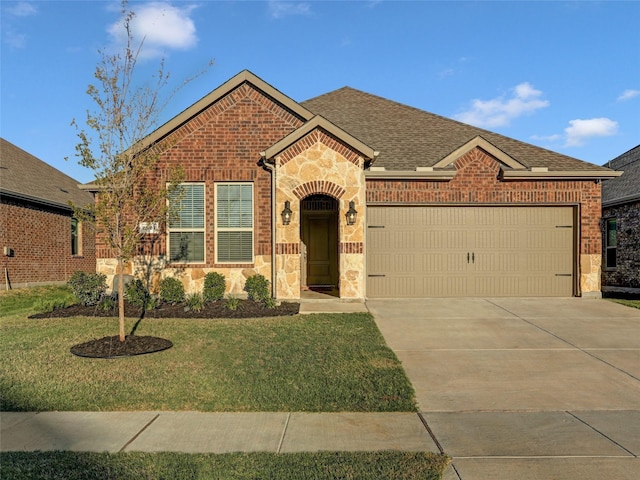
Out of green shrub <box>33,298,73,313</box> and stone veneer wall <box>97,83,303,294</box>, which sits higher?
stone veneer wall <box>97,83,303,294</box>

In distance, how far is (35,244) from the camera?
1845cm

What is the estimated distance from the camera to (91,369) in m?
6.78

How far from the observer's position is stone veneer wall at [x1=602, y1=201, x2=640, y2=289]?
17344 mm

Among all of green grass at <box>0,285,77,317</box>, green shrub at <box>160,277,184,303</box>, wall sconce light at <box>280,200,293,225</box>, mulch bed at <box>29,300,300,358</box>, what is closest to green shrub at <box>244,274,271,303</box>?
mulch bed at <box>29,300,300,358</box>

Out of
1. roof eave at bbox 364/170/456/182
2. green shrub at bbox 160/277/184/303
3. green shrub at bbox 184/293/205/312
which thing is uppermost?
roof eave at bbox 364/170/456/182

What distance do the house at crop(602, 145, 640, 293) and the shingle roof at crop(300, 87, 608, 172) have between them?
5.48 m

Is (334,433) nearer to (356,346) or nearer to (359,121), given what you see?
(356,346)

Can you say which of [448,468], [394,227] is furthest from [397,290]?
[448,468]

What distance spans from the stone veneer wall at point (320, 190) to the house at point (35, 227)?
299 inches

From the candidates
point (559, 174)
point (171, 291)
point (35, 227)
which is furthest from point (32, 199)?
point (559, 174)

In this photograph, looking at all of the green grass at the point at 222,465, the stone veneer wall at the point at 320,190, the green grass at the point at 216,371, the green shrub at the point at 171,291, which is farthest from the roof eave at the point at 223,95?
the green grass at the point at 222,465

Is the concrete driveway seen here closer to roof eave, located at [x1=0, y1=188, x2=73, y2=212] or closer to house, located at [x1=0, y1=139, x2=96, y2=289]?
house, located at [x1=0, y1=139, x2=96, y2=289]

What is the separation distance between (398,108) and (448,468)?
15981 millimetres

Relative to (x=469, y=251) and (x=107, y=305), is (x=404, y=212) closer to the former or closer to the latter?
(x=469, y=251)
